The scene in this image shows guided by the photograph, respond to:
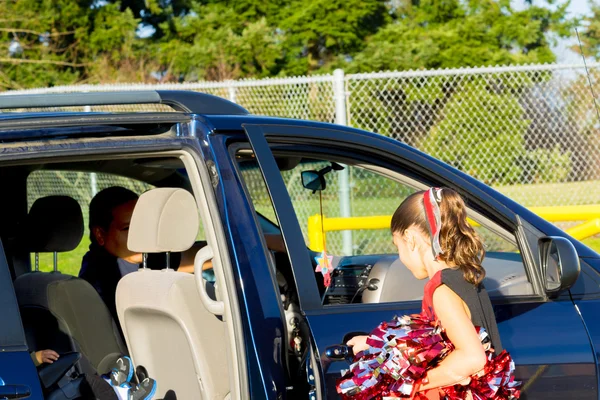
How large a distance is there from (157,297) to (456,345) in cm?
105

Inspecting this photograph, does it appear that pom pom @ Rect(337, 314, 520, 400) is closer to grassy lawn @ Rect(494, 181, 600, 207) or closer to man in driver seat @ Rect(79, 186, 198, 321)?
man in driver seat @ Rect(79, 186, 198, 321)

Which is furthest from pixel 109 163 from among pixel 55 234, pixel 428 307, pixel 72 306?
pixel 428 307

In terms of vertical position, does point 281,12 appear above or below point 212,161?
above

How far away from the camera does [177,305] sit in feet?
9.34

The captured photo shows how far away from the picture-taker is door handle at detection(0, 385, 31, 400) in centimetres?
217

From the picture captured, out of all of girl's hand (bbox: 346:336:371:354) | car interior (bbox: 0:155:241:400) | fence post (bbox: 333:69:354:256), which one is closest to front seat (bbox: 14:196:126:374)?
car interior (bbox: 0:155:241:400)

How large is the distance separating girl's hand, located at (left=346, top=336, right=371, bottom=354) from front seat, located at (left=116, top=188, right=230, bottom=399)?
46 centimetres

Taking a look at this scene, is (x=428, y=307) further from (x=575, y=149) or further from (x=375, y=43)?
(x=375, y=43)

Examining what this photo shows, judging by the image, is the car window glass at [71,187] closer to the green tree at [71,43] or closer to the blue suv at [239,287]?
the blue suv at [239,287]

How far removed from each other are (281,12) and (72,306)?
2562 centimetres

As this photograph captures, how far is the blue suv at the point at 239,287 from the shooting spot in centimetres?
251

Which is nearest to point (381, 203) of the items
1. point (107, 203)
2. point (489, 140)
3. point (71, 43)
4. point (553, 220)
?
point (489, 140)

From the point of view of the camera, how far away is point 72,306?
3.10 metres

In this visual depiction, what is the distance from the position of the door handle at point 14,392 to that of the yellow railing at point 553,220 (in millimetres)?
2278
